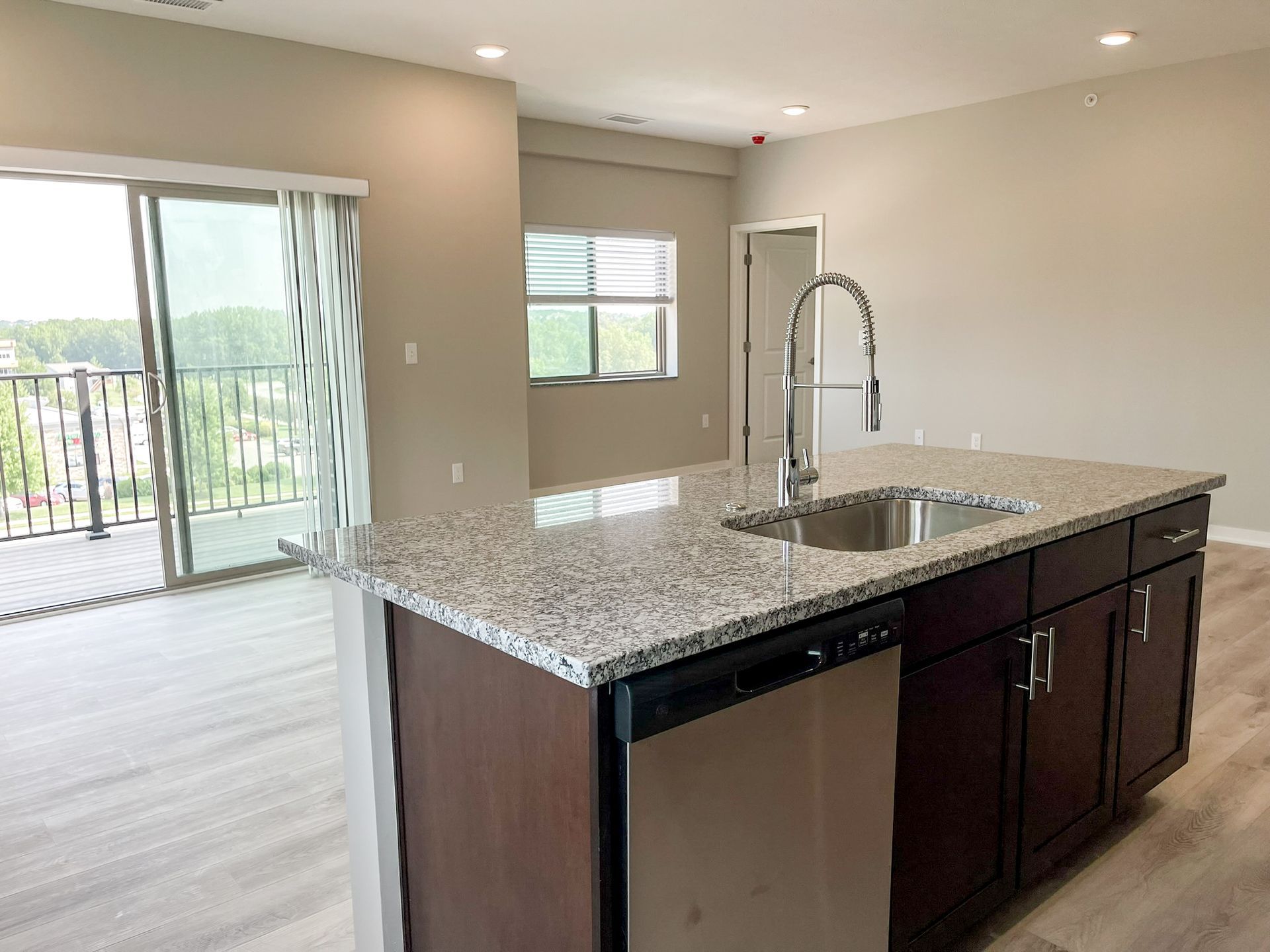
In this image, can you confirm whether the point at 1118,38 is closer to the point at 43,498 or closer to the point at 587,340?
the point at 587,340

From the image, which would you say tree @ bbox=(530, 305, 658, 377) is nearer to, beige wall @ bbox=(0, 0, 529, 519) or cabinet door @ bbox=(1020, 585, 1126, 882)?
beige wall @ bbox=(0, 0, 529, 519)

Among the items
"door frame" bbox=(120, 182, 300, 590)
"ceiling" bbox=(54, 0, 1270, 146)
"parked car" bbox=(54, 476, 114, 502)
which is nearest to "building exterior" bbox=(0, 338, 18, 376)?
"parked car" bbox=(54, 476, 114, 502)

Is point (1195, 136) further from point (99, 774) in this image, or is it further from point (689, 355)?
point (99, 774)

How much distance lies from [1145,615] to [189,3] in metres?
4.10

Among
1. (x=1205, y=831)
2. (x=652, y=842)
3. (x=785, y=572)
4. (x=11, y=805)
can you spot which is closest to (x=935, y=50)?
(x=1205, y=831)

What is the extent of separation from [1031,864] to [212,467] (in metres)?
3.96

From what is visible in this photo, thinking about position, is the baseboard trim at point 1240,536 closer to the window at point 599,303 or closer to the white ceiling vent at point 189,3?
Answer: the window at point 599,303

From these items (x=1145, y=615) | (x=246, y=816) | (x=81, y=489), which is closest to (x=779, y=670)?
(x=1145, y=615)

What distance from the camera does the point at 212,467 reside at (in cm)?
448

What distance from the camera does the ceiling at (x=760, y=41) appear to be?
154 inches

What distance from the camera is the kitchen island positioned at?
3.93 feet

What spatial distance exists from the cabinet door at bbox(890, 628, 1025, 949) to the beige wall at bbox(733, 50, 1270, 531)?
4092 mm

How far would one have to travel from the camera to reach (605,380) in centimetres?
668

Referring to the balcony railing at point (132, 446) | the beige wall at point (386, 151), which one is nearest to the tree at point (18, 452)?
the balcony railing at point (132, 446)
